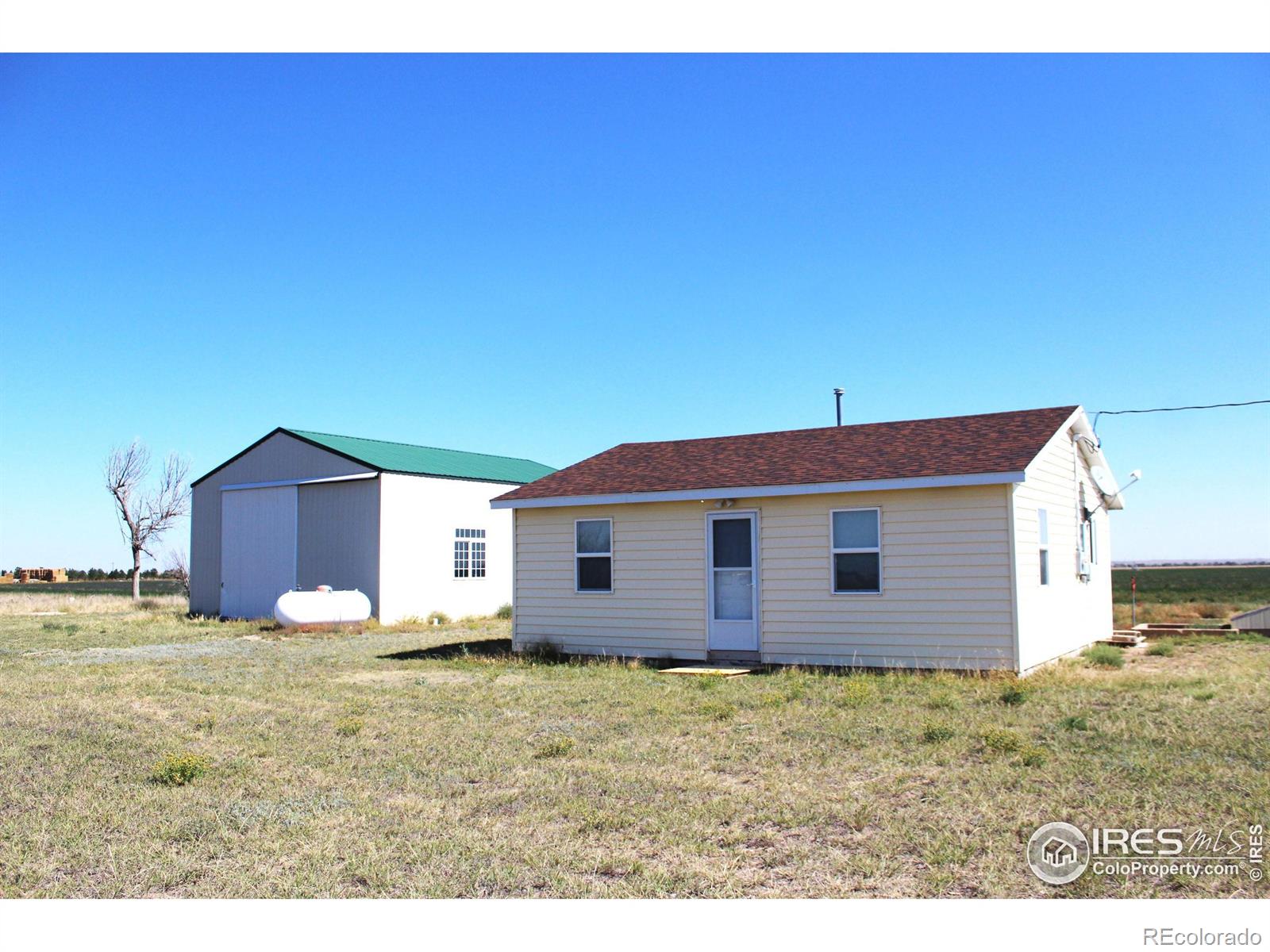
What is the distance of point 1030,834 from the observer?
18.3 ft

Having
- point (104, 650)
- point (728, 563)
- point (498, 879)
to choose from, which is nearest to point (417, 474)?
point (104, 650)

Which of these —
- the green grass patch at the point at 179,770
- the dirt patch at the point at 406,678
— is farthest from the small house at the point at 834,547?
the green grass patch at the point at 179,770

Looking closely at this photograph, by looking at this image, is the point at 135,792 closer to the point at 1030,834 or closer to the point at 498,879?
the point at 498,879

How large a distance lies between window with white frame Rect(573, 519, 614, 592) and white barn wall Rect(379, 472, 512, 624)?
9.11 metres

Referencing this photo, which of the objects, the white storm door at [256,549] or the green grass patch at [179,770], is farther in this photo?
the white storm door at [256,549]

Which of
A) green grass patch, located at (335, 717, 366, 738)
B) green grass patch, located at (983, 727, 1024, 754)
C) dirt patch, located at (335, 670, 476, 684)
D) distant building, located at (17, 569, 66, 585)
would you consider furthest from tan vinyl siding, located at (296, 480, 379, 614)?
distant building, located at (17, 569, 66, 585)

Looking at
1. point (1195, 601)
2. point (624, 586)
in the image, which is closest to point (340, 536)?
point (624, 586)

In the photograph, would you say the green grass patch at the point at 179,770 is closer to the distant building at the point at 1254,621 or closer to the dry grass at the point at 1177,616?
the dry grass at the point at 1177,616

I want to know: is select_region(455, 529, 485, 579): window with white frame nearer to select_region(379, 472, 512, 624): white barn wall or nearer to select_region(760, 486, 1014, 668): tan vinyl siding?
select_region(379, 472, 512, 624): white barn wall

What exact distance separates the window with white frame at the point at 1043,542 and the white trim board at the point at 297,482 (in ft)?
51.7

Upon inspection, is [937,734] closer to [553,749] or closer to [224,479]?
[553,749]

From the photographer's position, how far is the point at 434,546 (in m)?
25.2

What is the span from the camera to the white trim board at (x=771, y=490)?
12.1 meters

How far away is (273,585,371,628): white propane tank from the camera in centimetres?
2192
